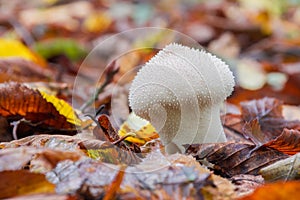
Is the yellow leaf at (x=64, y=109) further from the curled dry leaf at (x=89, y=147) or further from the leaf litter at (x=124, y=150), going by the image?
the curled dry leaf at (x=89, y=147)

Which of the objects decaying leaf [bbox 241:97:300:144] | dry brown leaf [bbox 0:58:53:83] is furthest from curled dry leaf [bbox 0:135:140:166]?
dry brown leaf [bbox 0:58:53:83]

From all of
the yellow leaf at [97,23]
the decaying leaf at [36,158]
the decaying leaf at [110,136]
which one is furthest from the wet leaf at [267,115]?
the yellow leaf at [97,23]

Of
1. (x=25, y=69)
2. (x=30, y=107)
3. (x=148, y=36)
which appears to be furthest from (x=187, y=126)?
(x=148, y=36)

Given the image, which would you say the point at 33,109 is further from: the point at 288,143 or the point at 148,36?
the point at 148,36

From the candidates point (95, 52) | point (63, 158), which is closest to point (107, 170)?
point (63, 158)

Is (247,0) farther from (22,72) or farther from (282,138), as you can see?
(282,138)

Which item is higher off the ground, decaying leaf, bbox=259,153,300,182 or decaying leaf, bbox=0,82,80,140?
decaying leaf, bbox=0,82,80,140

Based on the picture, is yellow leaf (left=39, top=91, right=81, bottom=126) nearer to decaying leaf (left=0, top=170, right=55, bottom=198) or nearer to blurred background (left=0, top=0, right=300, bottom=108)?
blurred background (left=0, top=0, right=300, bottom=108)
